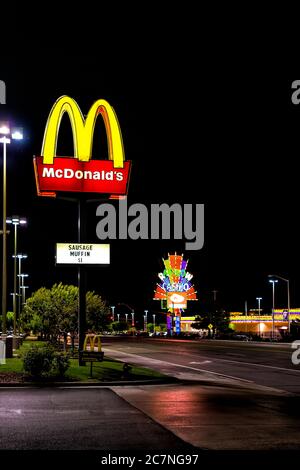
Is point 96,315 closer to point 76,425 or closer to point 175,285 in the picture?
point 76,425

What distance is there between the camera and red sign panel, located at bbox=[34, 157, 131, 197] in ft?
89.1

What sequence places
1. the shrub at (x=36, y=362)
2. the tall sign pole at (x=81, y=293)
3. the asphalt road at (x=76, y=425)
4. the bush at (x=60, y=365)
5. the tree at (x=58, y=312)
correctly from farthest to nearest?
the tree at (x=58, y=312)
the tall sign pole at (x=81, y=293)
the bush at (x=60, y=365)
the shrub at (x=36, y=362)
the asphalt road at (x=76, y=425)

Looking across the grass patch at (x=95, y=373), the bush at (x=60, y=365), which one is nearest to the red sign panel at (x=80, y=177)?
the grass patch at (x=95, y=373)

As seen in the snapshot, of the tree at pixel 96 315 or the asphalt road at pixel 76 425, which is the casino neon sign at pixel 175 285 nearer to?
the tree at pixel 96 315

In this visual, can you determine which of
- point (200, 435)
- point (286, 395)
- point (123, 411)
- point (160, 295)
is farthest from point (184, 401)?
point (160, 295)

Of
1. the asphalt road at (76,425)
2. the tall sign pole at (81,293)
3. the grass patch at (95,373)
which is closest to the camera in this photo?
the asphalt road at (76,425)

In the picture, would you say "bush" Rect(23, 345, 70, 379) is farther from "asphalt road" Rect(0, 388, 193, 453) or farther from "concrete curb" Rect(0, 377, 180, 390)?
"asphalt road" Rect(0, 388, 193, 453)

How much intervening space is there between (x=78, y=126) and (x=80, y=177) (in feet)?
7.08

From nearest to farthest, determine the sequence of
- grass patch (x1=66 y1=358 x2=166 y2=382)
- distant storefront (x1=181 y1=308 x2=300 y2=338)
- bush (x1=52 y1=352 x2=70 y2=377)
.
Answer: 1. bush (x1=52 y1=352 x2=70 y2=377)
2. grass patch (x1=66 y1=358 x2=166 y2=382)
3. distant storefront (x1=181 y1=308 x2=300 y2=338)

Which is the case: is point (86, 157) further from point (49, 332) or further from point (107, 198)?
point (49, 332)

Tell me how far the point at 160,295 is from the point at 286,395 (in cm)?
11785

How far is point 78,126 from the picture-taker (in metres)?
27.1

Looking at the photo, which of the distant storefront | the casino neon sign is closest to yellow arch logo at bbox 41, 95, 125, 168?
the distant storefront

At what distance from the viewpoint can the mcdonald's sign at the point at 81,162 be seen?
1063 inches
